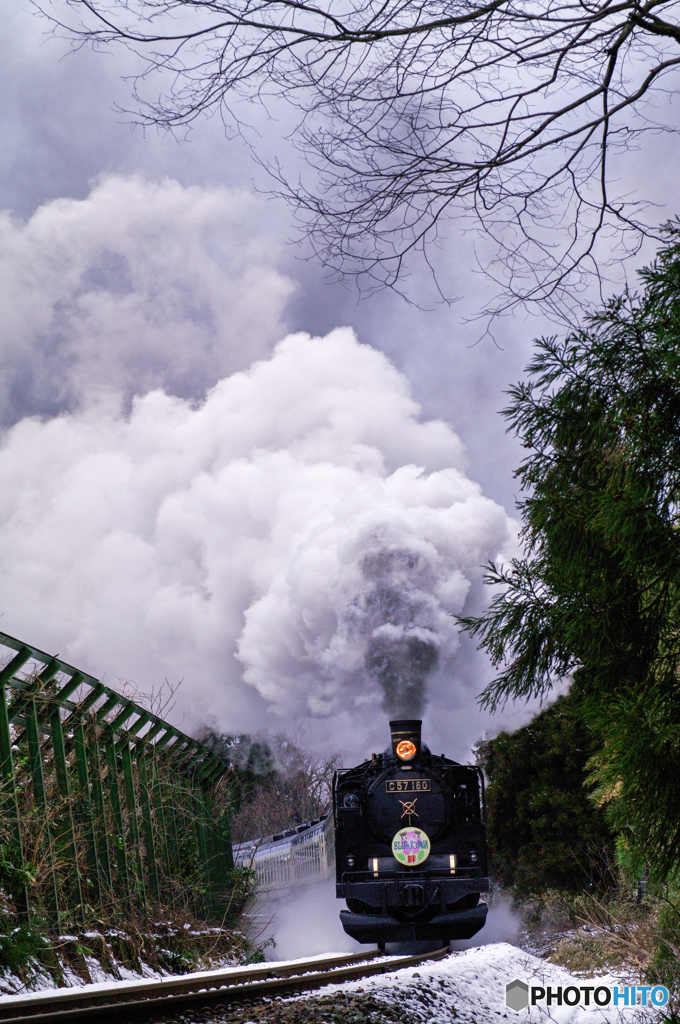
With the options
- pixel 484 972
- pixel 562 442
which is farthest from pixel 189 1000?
pixel 562 442

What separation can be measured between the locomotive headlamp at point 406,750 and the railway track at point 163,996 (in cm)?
329

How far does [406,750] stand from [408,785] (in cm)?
42

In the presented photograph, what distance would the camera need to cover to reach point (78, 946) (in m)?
6.00

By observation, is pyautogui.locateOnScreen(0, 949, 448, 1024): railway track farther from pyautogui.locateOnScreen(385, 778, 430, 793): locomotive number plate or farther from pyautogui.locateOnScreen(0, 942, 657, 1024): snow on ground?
pyautogui.locateOnScreen(385, 778, 430, 793): locomotive number plate

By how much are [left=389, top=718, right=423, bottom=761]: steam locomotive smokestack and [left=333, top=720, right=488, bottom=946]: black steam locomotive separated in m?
0.01

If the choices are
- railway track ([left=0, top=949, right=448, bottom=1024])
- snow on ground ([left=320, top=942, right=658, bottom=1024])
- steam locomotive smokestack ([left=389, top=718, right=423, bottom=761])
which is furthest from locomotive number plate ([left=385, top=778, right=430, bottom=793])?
railway track ([left=0, top=949, right=448, bottom=1024])

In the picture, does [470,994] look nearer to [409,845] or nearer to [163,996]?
[163,996]

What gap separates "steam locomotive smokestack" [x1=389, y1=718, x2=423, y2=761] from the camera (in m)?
9.88

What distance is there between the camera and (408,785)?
31.8 feet

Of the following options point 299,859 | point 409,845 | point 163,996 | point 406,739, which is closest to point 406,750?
point 406,739

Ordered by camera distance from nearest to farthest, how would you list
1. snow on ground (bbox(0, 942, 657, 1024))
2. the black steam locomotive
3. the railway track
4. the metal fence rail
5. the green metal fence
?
the railway track → snow on ground (bbox(0, 942, 657, 1024)) → the green metal fence → the black steam locomotive → the metal fence rail

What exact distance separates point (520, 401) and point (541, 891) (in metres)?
14.0

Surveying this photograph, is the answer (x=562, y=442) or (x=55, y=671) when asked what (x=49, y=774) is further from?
(x=562, y=442)

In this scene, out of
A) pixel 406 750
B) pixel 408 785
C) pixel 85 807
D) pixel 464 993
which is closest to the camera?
pixel 464 993
